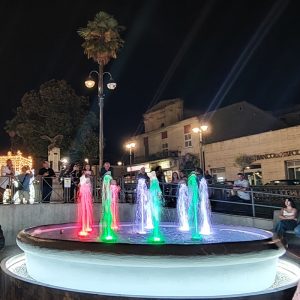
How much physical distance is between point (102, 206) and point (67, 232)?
15.5 ft

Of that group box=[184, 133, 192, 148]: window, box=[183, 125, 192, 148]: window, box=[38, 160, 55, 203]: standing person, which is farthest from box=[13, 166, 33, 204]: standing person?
box=[184, 133, 192, 148]: window

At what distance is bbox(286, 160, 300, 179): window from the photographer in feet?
112

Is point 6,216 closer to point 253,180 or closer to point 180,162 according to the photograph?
point 253,180

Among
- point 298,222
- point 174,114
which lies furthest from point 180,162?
point 298,222

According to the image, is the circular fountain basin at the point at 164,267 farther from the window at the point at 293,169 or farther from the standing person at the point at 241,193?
the window at the point at 293,169

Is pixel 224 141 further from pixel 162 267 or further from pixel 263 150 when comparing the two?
pixel 162 267

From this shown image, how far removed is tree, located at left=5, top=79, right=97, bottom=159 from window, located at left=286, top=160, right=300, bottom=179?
17.0 m

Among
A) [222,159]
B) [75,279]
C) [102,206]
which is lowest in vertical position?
[75,279]

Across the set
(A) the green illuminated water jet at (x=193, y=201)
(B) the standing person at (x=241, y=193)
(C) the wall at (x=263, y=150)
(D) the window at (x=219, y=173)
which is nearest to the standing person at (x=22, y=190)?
(A) the green illuminated water jet at (x=193, y=201)

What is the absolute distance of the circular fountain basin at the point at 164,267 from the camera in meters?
5.26

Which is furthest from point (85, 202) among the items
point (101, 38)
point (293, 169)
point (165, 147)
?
point (165, 147)

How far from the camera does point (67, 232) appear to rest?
8883 millimetres

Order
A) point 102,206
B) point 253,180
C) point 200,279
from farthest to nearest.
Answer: point 253,180, point 102,206, point 200,279

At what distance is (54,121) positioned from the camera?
3192 centimetres
